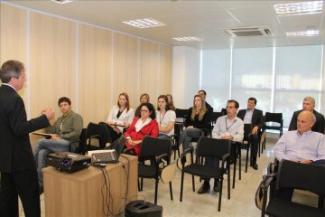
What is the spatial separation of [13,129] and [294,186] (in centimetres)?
241

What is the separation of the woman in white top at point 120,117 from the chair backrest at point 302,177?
3.12 meters

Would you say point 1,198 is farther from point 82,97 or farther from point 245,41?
point 245,41

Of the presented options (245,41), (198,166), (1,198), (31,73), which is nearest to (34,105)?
(31,73)

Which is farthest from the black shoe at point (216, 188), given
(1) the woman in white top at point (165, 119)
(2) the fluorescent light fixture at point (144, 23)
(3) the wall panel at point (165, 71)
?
(3) the wall panel at point (165, 71)

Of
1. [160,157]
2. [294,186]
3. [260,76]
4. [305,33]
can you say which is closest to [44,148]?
[160,157]

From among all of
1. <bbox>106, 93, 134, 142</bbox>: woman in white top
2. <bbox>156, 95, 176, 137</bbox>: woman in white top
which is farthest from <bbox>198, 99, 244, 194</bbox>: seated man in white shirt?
<bbox>106, 93, 134, 142</bbox>: woman in white top

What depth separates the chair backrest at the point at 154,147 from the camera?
3525 millimetres

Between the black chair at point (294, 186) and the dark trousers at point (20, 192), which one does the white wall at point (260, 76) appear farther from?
the dark trousers at point (20, 192)

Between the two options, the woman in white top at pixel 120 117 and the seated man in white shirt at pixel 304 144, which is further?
the woman in white top at pixel 120 117

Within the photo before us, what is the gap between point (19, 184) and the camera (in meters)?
2.23

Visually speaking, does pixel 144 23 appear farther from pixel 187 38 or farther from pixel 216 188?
pixel 216 188

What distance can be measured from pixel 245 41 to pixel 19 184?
20.2 ft

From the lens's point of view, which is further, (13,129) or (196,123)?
(196,123)

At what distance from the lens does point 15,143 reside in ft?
7.13
